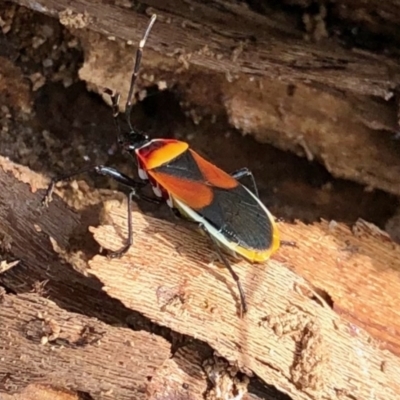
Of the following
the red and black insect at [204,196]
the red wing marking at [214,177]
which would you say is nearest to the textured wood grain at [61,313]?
the red and black insect at [204,196]

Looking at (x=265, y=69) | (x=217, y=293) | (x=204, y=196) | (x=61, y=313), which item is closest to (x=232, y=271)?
(x=217, y=293)

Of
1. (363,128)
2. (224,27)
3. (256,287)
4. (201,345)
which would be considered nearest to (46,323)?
(201,345)

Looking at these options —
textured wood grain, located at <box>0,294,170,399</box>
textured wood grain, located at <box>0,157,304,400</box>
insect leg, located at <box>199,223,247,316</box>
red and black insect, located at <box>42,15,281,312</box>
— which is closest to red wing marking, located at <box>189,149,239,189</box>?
red and black insect, located at <box>42,15,281,312</box>

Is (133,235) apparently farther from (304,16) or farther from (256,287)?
(304,16)

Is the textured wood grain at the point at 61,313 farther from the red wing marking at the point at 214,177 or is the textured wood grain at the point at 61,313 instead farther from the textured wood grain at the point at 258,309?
the red wing marking at the point at 214,177

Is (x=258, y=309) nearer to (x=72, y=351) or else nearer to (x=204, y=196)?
(x=204, y=196)
